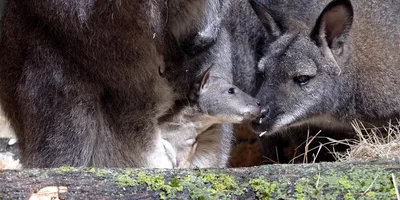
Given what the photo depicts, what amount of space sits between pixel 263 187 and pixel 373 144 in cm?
205

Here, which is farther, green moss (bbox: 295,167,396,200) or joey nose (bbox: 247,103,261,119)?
joey nose (bbox: 247,103,261,119)

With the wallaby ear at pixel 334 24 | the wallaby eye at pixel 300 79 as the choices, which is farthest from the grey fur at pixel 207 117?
the wallaby ear at pixel 334 24

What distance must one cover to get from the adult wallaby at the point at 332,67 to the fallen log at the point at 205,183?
1.92 meters

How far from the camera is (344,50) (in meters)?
5.43

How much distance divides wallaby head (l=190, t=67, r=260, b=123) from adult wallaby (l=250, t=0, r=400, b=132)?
0.48m

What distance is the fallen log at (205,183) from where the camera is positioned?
2965 millimetres

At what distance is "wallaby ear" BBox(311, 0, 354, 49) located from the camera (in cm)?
506

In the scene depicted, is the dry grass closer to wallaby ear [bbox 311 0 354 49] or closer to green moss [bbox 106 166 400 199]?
wallaby ear [bbox 311 0 354 49]

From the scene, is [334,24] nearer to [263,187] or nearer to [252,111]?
[252,111]

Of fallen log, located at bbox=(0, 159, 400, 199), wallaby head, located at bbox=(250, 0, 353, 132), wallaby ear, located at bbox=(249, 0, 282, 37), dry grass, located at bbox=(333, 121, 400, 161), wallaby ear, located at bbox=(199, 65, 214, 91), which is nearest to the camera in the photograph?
fallen log, located at bbox=(0, 159, 400, 199)

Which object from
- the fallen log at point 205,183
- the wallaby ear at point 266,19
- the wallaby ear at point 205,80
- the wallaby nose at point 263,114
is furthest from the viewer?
the wallaby ear at point 266,19

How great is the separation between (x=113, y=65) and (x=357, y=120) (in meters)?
2.13

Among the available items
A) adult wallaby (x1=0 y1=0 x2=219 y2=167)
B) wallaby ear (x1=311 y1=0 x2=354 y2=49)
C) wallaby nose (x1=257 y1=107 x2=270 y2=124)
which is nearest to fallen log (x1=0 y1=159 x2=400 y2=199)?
adult wallaby (x1=0 y1=0 x2=219 y2=167)

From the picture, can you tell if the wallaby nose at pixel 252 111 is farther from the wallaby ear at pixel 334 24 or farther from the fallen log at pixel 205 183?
the fallen log at pixel 205 183
